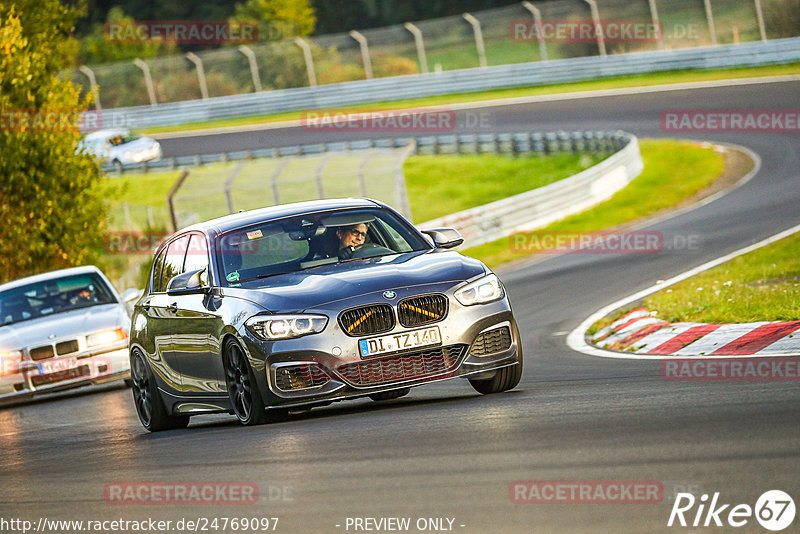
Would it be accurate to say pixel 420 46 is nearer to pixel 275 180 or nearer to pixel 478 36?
pixel 478 36

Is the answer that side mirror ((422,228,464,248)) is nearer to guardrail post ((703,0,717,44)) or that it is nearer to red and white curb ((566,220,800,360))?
red and white curb ((566,220,800,360))

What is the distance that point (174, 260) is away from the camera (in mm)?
10445

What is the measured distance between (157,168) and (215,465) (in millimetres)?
38720

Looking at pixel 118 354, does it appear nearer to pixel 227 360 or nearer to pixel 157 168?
pixel 227 360

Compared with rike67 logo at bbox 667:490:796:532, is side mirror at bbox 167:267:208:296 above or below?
above

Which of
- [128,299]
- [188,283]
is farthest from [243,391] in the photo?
[128,299]

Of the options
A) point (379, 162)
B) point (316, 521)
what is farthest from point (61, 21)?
point (316, 521)

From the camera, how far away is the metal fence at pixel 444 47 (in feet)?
149

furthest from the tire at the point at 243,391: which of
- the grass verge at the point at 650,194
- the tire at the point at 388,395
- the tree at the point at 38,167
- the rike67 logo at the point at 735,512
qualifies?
the tree at the point at 38,167

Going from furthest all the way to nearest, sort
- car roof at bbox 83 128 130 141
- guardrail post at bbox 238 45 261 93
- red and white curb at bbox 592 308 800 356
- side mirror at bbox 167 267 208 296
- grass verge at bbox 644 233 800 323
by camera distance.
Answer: guardrail post at bbox 238 45 261 93
car roof at bbox 83 128 130 141
grass verge at bbox 644 233 800 323
red and white curb at bbox 592 308 800 356
side mirror at bbox 167 267 208 296

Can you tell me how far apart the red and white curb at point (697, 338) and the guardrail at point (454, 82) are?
30607 mm

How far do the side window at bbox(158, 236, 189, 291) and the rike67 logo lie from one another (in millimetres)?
5960

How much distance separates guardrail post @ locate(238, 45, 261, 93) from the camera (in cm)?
5378

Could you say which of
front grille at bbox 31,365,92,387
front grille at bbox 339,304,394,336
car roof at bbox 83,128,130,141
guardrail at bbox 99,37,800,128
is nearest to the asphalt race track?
front grille at bbox 339,304,394,336
